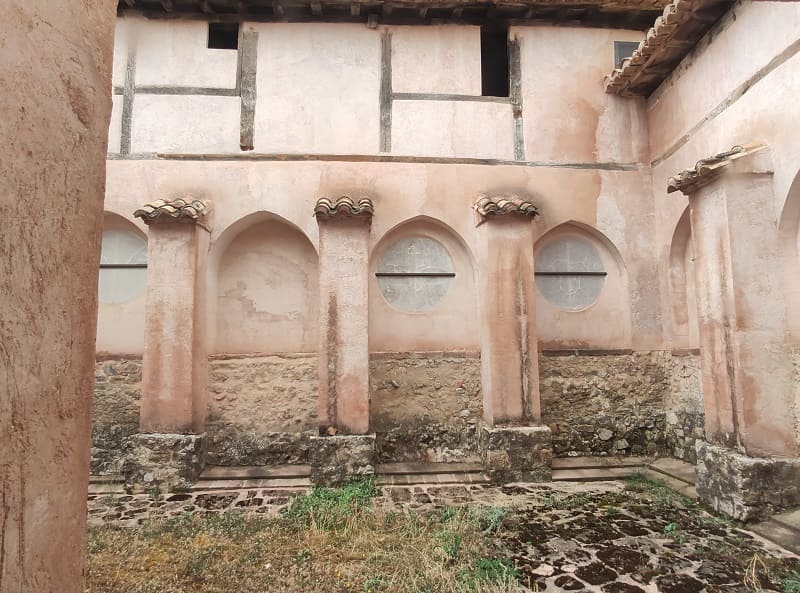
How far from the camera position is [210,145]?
23.6 ft

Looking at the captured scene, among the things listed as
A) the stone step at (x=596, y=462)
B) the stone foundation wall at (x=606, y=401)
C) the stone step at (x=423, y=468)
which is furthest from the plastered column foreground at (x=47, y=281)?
the stone foundation wall at (x=606, y=401)

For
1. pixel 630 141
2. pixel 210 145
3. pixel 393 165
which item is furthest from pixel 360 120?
pixel 630 141

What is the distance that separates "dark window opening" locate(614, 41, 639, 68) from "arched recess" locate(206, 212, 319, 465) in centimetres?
580

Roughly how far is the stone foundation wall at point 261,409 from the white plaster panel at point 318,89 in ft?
10.6

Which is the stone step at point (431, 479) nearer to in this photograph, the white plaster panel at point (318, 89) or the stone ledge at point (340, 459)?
the stone ledge at point (340, 459)

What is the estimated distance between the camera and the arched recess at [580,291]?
741 centimetres

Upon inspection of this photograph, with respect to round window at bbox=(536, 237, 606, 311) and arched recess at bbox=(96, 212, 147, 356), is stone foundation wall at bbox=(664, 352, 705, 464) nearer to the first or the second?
round window at bbox=(536, 237, 606, 311)

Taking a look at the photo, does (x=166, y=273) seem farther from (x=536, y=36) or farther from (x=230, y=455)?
(x=536, y=36)

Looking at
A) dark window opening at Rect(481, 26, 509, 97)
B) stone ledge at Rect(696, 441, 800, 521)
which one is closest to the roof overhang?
dark window opening at Rect(481, 26, 509, 97)

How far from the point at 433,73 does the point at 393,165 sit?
1672 millimetres

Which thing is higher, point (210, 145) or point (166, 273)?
point (210, 145)

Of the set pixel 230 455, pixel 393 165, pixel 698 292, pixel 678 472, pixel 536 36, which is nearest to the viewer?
pixel 698 292

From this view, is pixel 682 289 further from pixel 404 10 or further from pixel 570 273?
pixel 404 10

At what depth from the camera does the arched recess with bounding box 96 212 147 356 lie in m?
7.04
